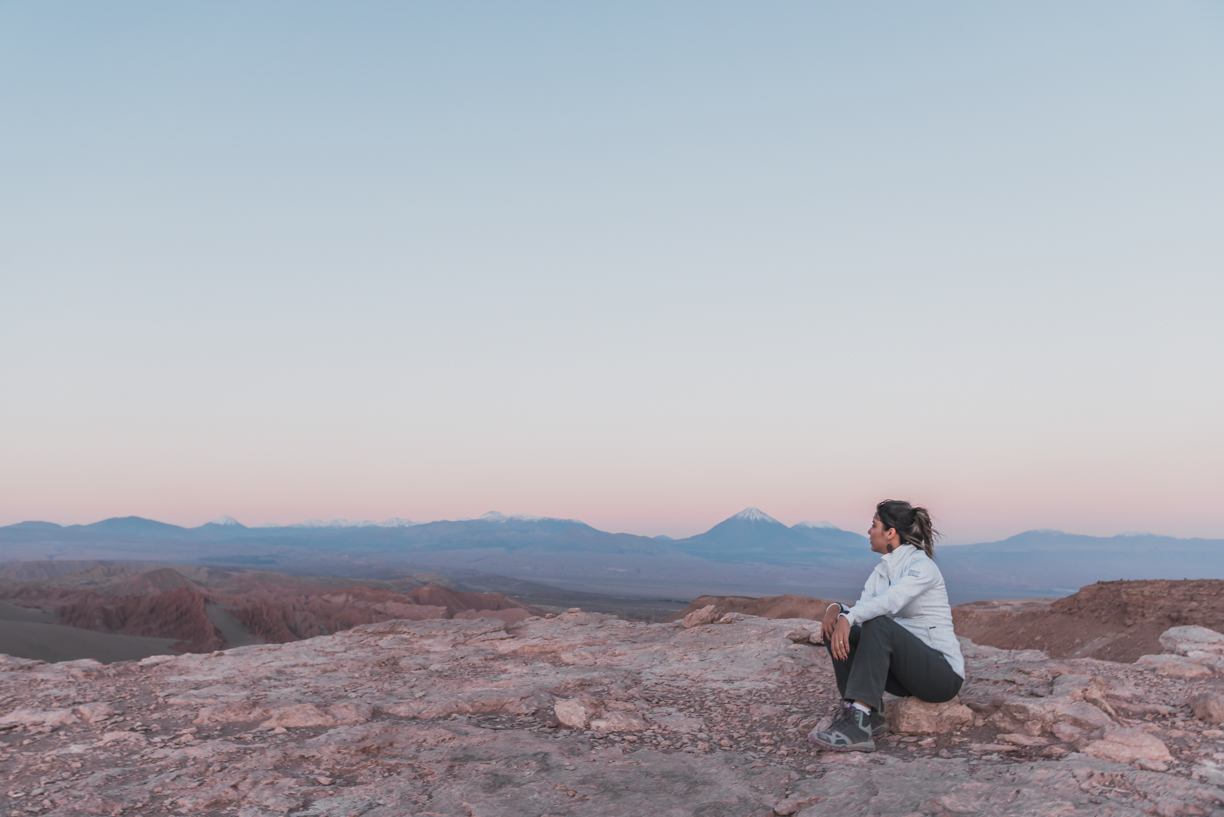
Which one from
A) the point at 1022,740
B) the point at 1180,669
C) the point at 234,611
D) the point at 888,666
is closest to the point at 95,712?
the point at 888,666

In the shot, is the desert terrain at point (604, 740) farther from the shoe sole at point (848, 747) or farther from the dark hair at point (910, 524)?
the dark hair at point (910, 524)

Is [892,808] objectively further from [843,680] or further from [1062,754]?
[1062,754]

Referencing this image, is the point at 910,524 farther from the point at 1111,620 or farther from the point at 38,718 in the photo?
the point at 1111,620

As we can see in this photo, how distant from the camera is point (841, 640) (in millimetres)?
4555

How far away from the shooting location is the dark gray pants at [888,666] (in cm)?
460

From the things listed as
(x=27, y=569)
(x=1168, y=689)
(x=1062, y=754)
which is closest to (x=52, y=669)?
(x=1062, y=754)

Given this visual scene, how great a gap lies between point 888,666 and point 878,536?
922mm

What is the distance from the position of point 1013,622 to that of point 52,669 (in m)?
22.5

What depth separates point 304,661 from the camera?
31.1 ft

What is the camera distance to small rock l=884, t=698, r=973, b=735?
4.92m

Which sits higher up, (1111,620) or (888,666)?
(888,666)

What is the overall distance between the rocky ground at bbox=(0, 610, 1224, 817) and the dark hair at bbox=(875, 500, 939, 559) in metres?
1.24

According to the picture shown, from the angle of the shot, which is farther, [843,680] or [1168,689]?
[1168,689]

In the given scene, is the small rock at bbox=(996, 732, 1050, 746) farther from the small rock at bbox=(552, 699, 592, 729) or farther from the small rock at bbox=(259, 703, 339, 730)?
the small rock at bbox=(259, 703, 339, 730)
